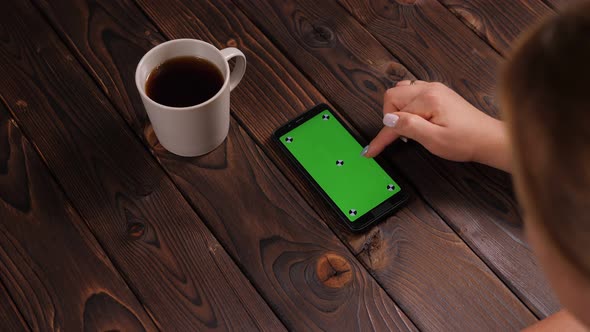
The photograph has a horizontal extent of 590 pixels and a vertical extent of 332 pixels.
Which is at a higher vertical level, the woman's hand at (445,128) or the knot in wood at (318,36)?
the knot in wood at (318,36)

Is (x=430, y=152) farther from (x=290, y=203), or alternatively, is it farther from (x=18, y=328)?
(x=18, y=328)

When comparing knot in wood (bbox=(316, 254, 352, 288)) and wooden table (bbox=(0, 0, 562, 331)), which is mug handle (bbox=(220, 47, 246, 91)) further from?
knot in wood (bbox=(316, 254, 352, 288))

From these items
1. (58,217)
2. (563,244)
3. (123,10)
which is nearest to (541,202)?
(563,244)

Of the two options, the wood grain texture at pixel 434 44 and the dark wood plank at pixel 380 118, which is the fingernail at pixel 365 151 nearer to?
the dark wood plank at pixel 380 118

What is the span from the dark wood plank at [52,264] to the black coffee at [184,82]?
199 mm

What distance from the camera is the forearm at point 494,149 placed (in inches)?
32.6

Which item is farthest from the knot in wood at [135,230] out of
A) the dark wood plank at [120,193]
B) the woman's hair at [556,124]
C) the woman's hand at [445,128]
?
the woman's hair at [556,124]

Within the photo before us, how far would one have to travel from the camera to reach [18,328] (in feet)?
2.47

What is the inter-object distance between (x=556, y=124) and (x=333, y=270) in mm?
470

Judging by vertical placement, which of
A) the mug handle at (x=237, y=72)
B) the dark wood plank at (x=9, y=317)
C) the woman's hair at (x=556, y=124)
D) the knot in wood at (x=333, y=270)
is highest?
the woman's hair at (x=556, y=124)

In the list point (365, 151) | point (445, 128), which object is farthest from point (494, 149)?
point (365, 151)

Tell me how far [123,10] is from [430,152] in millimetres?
526

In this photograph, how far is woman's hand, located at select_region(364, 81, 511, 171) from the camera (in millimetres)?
829

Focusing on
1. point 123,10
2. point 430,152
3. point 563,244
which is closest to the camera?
point 563,244
